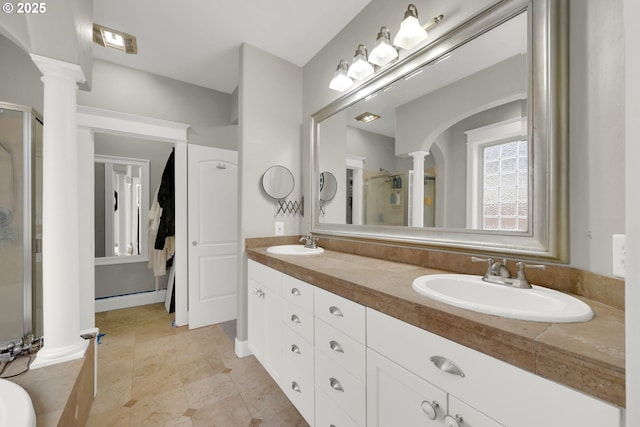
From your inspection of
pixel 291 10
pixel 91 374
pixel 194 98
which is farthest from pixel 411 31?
pixel 91 374

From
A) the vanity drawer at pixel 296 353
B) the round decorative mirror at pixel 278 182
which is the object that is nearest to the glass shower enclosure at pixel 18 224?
the round decorative mirror at pixel 278 182

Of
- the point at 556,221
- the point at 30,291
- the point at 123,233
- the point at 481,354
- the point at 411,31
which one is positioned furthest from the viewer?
the point at 123,233

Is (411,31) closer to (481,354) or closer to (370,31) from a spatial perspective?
(370,31)

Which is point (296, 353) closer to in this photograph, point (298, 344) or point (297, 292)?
point (298, 344)

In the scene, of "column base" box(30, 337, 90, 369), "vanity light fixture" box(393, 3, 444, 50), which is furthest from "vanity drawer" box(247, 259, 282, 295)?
"vanity light fixture" box(393, 3, 444, 50)

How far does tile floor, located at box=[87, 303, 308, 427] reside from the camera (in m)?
1.52

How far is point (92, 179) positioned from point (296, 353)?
96.2 inches

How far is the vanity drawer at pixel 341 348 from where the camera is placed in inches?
39.8

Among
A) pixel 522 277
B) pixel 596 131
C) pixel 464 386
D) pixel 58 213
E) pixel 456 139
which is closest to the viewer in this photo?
pixel 464 386

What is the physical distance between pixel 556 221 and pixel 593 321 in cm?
39

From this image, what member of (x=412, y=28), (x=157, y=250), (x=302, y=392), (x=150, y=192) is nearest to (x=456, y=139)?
(x=412, y=28)

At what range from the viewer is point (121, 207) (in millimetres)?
3371

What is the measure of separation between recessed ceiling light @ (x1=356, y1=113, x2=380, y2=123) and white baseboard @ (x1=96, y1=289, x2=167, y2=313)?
3.34 m

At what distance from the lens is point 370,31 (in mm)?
1770
